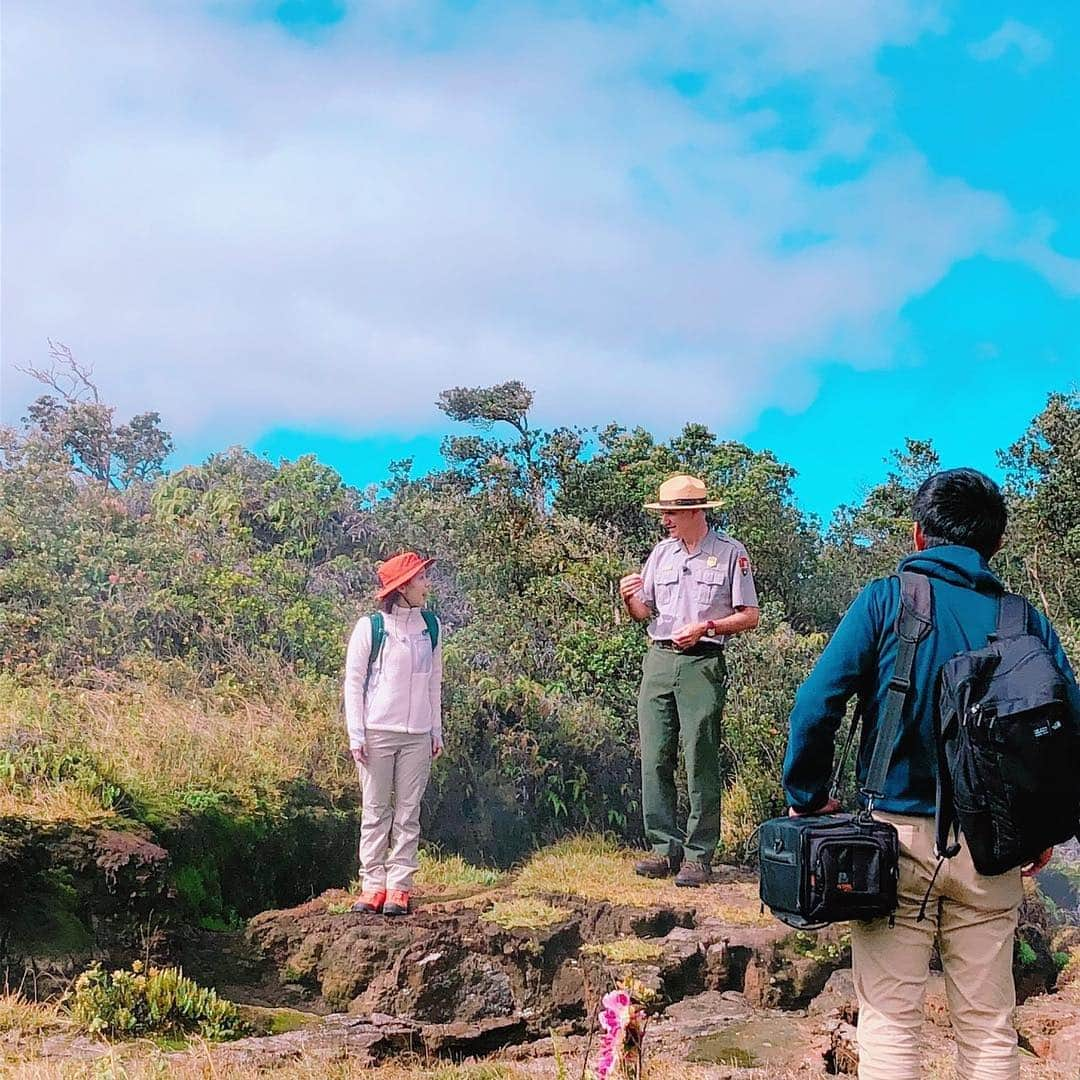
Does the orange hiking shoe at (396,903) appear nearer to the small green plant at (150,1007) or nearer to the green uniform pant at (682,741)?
the small green plant at (150,1007)

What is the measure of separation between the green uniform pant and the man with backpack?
3.39 meters

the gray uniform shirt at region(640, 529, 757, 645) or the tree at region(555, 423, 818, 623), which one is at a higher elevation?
the tree at region(555, 423, 818, 623)

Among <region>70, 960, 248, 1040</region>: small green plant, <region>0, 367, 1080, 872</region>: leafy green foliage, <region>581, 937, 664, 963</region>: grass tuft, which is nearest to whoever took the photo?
<region>70, 960, 248, 1040</region>: small green plant

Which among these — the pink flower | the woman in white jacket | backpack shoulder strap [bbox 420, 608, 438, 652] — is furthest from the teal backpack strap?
the pink flower

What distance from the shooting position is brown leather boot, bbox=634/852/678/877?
6.79 meters

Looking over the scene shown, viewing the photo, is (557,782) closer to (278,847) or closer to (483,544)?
(278,847)

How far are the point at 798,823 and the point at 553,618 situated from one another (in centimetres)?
647

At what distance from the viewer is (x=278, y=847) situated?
6.74 metres

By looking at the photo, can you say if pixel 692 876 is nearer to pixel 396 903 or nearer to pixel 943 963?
pixel 396 903

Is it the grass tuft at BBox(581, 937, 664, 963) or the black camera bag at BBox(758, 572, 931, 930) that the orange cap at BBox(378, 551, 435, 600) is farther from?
the black camera bag at BBox(758, 572, 931, 930)

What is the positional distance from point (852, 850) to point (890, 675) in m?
0.43

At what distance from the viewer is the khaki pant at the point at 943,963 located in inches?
116

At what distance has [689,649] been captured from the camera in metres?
6.52

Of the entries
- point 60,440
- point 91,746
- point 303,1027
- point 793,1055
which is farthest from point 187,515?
point 793,1055
